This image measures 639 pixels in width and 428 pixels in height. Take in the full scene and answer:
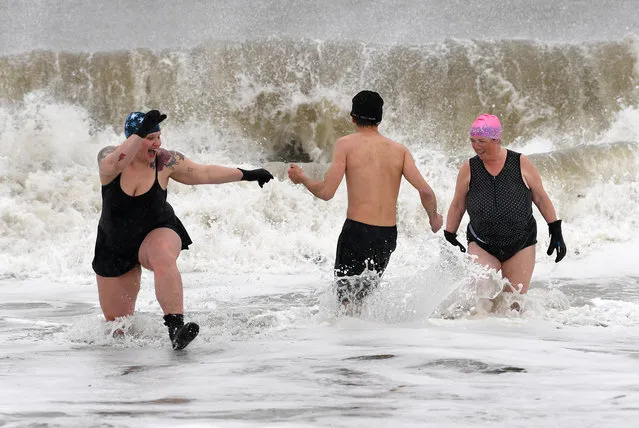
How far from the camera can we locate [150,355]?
5.38 meters

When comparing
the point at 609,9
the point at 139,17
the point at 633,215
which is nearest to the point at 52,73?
the point at 139,17

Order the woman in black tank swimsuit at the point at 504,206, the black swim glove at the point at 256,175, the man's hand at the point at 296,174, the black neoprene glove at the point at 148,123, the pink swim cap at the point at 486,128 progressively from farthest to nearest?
1. the woman in black tank swimsuit at the point at 504,206
2. the pink swim cap at the point at 486,128
3. the man's hand at the point at 296,174
4. the black swim glove at the point at 256,175
5. the black neoprene glove at the point at 148,123

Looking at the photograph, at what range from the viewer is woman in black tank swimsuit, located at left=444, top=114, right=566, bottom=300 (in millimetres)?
6328

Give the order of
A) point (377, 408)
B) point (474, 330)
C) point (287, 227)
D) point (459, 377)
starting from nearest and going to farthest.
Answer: point (377, 408) → point (459, 377) → point (474, 330) → point (287, 227)

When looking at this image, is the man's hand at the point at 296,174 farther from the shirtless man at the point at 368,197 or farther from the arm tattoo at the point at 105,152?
the arm tattoo at the point at 105,152

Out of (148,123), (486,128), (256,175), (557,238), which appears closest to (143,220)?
(148,123)

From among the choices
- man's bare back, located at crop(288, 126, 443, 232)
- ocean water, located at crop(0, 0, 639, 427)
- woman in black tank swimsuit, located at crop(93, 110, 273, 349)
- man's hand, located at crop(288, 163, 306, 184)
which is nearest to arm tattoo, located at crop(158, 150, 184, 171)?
A: woman in black tank swimsuit, located at crop(93, 110, 273, 349)

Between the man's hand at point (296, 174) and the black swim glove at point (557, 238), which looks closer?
the man's hand at point (296, 174)

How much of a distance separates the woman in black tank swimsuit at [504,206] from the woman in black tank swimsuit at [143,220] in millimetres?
1340

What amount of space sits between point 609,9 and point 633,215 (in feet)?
32.7

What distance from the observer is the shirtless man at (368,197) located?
620cm

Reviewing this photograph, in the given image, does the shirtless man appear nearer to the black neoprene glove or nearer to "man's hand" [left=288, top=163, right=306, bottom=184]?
"man's hand" [left=288, top=163, right=306, bottom=184]

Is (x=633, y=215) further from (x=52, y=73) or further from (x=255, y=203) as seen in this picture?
(x=52, y=73)

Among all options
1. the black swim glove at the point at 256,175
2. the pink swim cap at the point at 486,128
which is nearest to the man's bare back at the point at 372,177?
the pink swim cap at the point at 486,128
